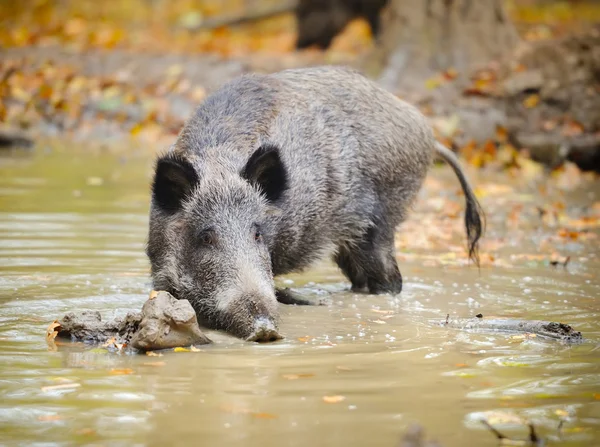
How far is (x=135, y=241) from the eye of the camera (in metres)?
8.54

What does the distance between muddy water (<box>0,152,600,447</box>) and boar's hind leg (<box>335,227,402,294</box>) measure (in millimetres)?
169

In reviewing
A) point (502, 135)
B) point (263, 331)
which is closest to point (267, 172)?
point (263, 331)

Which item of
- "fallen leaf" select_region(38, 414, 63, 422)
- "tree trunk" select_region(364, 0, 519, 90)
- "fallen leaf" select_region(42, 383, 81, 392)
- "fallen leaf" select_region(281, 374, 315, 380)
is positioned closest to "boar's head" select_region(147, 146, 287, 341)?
"fallen leaf" select_region(281, 374, 315, 380)

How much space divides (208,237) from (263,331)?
869 millimetres

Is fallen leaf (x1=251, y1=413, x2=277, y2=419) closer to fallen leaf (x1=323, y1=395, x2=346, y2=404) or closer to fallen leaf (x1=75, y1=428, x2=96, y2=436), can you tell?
fallen leaf (x1=323, y1=395, x2=346, y2=404)

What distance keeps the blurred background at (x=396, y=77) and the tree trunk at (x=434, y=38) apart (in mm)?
18

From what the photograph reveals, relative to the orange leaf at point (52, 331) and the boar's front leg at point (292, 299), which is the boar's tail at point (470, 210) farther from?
the orange leaf at point (52, 331)

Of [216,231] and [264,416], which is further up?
[216,231]

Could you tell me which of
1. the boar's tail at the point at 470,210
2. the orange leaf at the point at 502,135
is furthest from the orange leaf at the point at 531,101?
the boar's tail at the point at 470,210

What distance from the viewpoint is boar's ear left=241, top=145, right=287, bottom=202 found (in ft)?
19.3

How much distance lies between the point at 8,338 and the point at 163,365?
3.27 ft

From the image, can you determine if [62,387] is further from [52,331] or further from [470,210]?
[470,210]

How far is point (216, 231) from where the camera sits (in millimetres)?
5605

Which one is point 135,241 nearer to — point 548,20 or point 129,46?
point 129,46
